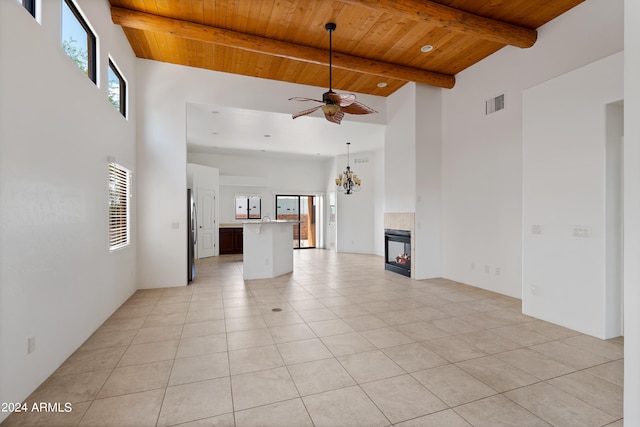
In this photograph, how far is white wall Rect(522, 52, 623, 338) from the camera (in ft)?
10.4

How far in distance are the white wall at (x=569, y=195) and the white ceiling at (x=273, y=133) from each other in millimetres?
3637

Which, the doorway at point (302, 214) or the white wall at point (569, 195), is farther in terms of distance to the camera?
the doorway at point (302, 214)

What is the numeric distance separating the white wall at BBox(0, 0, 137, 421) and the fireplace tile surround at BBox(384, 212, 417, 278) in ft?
16.6

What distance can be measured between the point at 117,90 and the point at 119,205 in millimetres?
1747

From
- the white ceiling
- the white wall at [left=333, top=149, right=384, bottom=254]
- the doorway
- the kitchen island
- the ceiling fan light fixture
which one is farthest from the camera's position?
the doorway

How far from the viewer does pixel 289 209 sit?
12.0 metres

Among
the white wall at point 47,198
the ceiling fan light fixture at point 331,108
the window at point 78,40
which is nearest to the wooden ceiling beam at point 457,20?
the ceiling fan light fixture at point 331,108

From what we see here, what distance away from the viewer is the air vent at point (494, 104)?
4.90 m

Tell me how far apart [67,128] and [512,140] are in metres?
5.67

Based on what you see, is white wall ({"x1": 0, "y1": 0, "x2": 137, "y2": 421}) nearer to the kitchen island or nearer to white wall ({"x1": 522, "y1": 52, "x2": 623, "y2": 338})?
the kitchen island

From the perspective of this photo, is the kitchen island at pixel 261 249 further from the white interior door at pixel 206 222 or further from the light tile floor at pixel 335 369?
the white interior door at pixel 206 222

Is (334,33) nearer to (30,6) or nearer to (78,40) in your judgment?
(78,40)

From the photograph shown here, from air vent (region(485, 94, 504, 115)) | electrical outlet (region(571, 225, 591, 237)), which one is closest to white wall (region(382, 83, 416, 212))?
air vent (region(485, 94, 504, 115))

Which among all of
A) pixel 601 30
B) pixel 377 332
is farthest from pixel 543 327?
pixel 601 30
